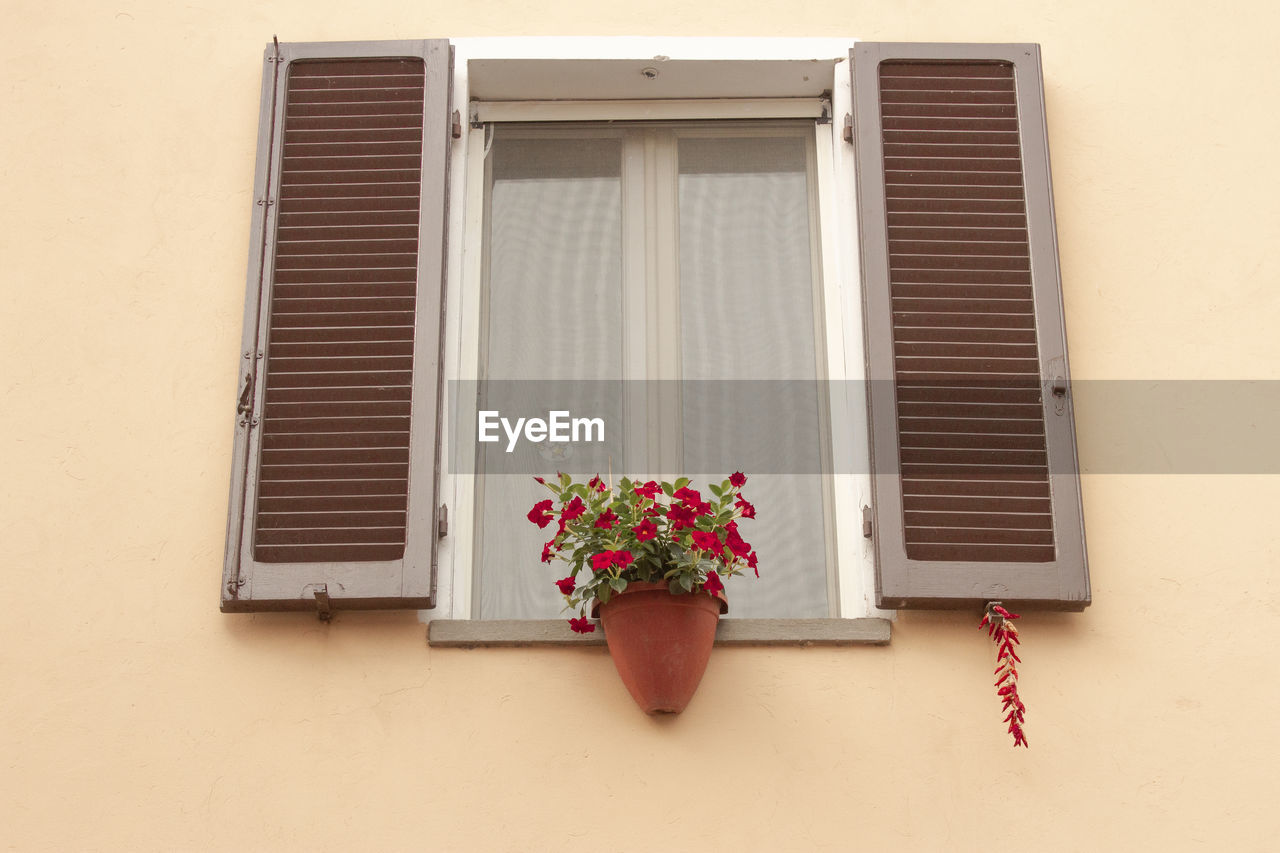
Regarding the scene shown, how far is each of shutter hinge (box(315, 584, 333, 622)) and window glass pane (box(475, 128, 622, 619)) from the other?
1.31 ft

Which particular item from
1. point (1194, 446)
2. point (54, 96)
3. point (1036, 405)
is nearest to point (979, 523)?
point (1036, 405)

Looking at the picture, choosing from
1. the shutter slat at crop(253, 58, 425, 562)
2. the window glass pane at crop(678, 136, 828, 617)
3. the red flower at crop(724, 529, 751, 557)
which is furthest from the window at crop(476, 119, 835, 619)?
the red flower at crop(724, 529, 751, 557)

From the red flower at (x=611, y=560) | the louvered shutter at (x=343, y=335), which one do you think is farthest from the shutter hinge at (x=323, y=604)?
the red flower at (x=611, y=560)

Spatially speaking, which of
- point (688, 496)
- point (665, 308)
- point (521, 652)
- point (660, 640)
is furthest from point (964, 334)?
point (521, 652)

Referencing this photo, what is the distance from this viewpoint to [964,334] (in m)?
4.06

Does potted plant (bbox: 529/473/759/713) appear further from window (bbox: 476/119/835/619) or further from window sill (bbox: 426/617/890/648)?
window (bbox: 476/119/835/619)

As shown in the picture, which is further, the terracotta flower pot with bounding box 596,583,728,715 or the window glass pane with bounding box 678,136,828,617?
the window glass pane with bounding box 678,136,828,617

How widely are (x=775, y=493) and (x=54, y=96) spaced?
2198 millimetres

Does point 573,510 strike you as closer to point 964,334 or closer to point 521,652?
point 521,652

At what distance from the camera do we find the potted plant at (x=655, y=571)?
142 inches

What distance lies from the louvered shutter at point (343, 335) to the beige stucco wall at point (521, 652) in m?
0.12

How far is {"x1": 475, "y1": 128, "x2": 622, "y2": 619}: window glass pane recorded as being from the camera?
13.5 ft

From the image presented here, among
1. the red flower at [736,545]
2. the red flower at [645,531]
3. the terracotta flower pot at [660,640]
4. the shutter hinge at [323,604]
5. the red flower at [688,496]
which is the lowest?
the terracotta flower pot at [660,640]

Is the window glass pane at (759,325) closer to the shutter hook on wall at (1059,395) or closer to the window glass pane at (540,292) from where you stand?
the window glass pane at (540,292)
